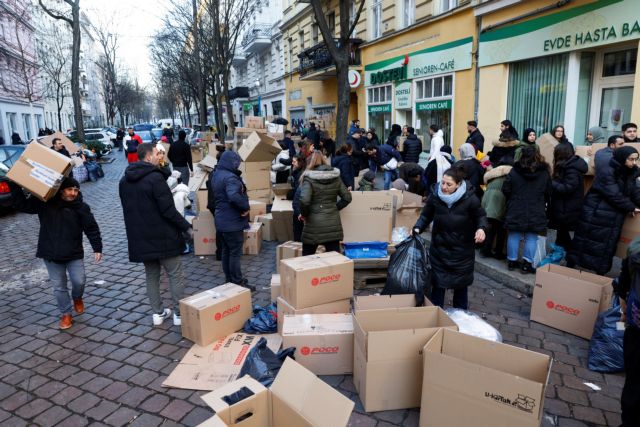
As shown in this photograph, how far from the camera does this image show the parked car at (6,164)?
10.2 metres

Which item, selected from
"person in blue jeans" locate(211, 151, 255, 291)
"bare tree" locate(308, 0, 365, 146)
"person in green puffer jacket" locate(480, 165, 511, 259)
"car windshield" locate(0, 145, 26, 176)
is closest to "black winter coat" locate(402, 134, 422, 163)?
"bare tree" locate(308, 0, 365, 146)

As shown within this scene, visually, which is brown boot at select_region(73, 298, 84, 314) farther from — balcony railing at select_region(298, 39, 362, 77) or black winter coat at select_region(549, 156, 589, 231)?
balcony railing at select_region(298, 39, 362, 77)

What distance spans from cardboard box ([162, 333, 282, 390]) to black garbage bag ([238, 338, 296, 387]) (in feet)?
1.15

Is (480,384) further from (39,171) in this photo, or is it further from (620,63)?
(620,63)

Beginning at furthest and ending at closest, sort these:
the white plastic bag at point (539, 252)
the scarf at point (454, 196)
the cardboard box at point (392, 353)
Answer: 1. the white plastic bag at point (539, 252)
2. the scarf at point (454, 196)
3. the cardboard box at point (392, 353)

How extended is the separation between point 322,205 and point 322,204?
0.01 metres

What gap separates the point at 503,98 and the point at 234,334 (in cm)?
902

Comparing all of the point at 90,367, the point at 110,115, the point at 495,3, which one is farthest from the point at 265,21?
the point at 90,367

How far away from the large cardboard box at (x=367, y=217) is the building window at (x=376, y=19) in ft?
A: 41.2

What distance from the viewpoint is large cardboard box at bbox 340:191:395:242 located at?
5500mm

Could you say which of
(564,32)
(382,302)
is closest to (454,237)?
(382,302)

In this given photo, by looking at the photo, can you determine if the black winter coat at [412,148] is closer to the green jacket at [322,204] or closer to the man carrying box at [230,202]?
the green jacket at [322,204]

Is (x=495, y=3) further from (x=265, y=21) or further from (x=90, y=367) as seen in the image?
(x=265, y=21)

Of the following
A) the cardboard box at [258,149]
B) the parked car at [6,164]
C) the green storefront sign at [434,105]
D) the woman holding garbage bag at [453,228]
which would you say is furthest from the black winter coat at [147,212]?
the green storefront sign at [434,105]
